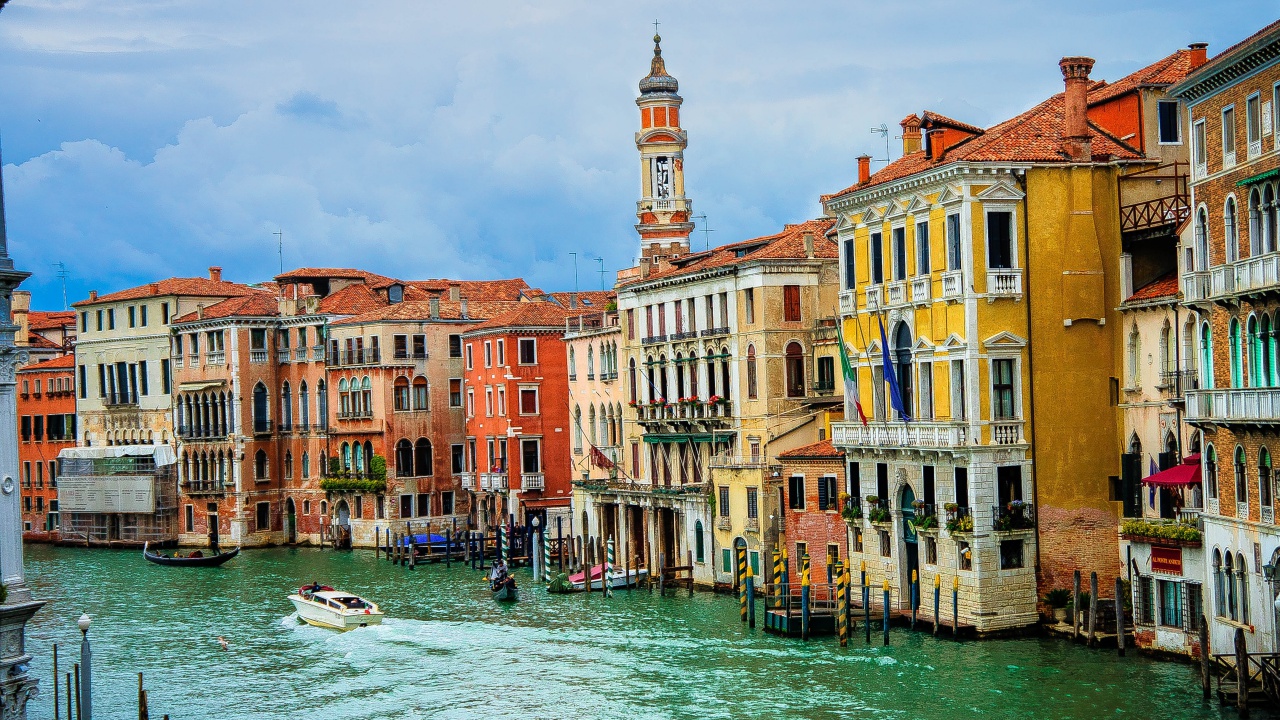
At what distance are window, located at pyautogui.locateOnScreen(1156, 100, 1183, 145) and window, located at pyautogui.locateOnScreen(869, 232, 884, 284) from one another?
6.50 metres

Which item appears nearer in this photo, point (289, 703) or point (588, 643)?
point (289, 703)

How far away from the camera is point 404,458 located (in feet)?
215

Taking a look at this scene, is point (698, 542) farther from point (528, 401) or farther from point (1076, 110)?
point (1076, 110)

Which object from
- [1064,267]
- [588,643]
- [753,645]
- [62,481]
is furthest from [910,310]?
[62,481]

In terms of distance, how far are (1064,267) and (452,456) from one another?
3663 centimetres

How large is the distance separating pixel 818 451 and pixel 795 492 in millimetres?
1326

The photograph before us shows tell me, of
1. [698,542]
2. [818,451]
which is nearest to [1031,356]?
[818,451]

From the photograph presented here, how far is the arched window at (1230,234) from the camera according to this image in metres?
26.9

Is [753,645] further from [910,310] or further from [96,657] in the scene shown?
[96,657]

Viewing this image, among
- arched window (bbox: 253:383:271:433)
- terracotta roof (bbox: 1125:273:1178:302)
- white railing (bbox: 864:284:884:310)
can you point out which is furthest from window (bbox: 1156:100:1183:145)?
arched window (bbox: 253:383:271:433)

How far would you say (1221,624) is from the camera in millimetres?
27500

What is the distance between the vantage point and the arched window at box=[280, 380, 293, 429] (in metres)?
68.9

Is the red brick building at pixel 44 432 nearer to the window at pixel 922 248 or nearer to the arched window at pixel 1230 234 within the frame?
the window at pixel 922 248

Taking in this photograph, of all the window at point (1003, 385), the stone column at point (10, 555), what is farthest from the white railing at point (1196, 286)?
the stone column at point (10, 555)
